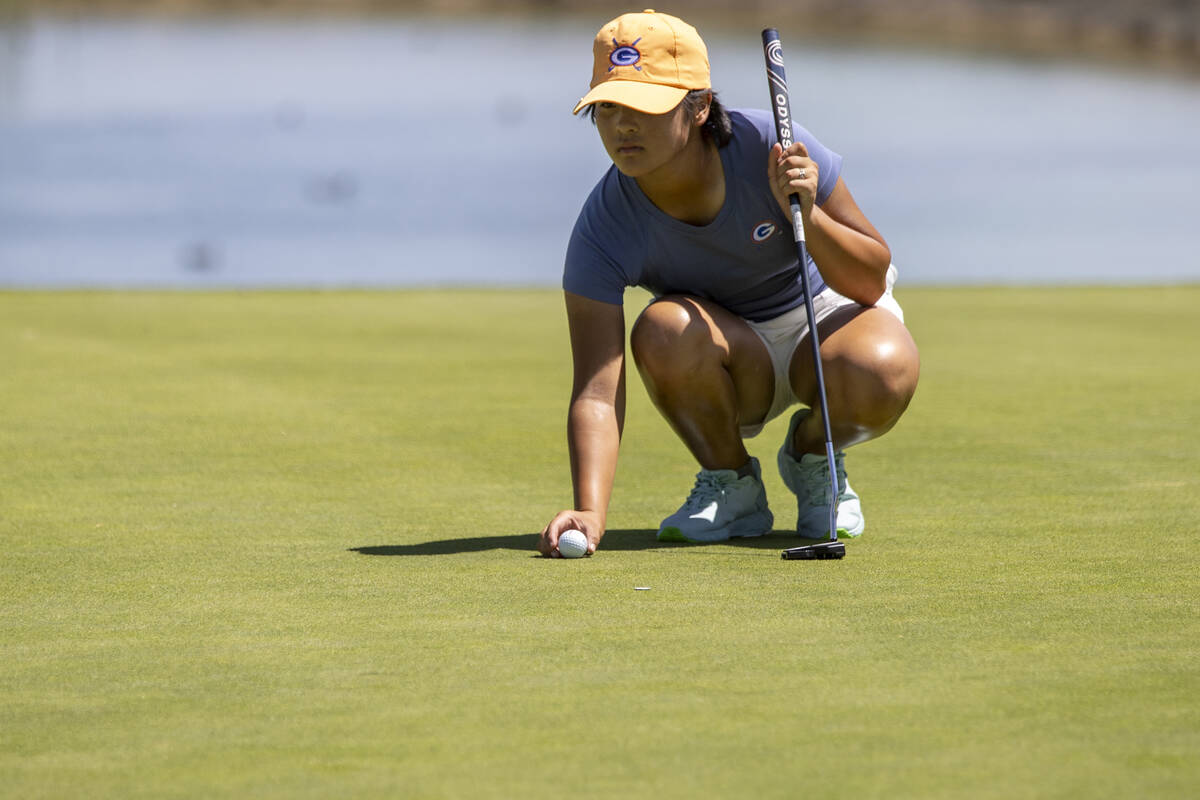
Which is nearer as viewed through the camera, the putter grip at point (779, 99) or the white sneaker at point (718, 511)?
the putter grip at point (779, 99)

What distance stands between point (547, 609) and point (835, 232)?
1.10 meters

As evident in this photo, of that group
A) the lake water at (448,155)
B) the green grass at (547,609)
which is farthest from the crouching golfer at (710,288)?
the lake water at (448,155)

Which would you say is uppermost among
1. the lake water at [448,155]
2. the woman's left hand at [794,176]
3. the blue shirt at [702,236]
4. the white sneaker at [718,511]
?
the woman's left hand at [794,176]

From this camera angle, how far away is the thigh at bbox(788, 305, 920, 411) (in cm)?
396

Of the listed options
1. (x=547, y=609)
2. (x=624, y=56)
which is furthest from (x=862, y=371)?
(x=547, y=609)

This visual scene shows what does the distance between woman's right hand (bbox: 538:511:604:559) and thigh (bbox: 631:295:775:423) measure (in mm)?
402

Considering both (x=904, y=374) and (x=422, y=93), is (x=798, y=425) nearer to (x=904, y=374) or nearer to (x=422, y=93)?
(x=904, y=374)

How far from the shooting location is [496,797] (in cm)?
221

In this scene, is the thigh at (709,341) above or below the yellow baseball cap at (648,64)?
below

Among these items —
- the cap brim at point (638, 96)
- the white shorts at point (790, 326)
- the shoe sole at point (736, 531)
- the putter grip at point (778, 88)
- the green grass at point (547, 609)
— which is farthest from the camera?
the white shorts at point (790, 326)

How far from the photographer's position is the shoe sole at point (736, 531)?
4004 mm

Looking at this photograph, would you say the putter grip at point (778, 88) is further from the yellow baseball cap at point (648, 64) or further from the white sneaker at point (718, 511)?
the white sneaker at point (718, 511)

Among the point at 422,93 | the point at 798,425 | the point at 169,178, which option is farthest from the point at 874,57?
the point at 798,425

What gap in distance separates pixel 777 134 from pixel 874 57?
3997 centimetres
